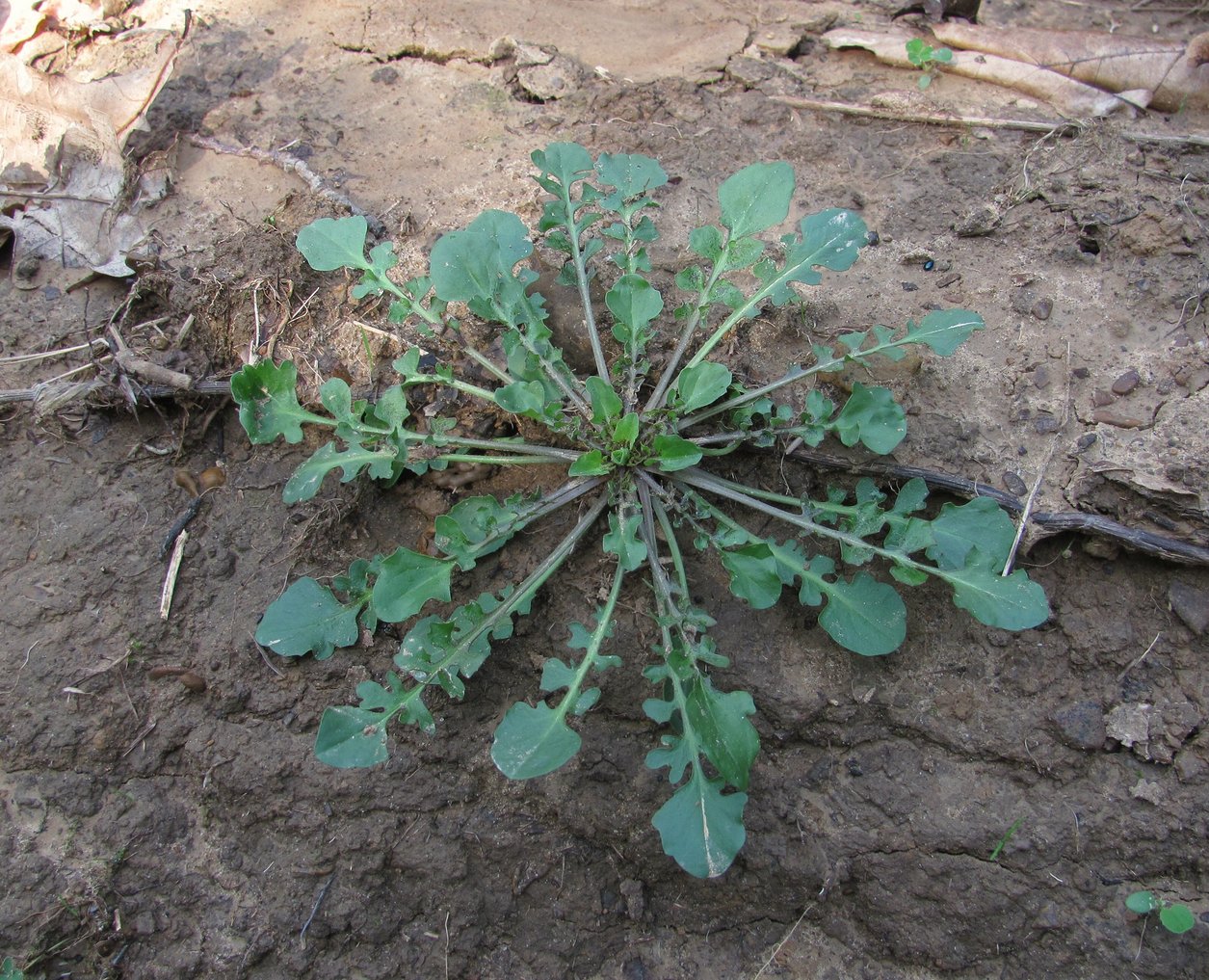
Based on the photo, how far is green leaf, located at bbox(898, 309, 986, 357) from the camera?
2525 millimetres

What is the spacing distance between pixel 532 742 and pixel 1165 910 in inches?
67.5

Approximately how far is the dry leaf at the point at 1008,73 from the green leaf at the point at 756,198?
1.47m

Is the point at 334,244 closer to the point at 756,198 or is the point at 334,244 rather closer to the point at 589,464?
the point at 589,464

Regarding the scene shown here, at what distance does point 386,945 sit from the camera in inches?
91.4

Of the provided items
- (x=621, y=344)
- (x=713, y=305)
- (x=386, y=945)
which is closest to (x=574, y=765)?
(x=386, y=945)

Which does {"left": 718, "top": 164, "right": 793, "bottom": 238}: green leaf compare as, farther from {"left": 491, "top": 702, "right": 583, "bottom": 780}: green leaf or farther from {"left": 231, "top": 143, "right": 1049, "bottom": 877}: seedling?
{"left": 491, "top": 702, "right": 583, "bottom": 780}: green leaf

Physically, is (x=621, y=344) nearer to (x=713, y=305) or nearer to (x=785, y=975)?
(x=713, y=305)

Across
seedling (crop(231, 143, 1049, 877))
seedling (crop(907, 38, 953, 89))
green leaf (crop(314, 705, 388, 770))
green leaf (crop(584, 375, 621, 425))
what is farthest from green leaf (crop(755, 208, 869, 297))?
green leaf (crop(314, 705, 388, 770))

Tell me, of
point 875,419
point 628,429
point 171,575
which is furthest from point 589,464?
point 171,575

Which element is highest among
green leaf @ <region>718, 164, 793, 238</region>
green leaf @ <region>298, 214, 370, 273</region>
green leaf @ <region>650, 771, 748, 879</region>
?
green leaf @ <region>718, 164, 793, 238</region>

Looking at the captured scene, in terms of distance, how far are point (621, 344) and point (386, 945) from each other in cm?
196

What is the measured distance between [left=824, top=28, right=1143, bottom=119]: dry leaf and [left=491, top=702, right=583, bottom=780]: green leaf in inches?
124

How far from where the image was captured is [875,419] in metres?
2.44

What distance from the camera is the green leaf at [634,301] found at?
2527 mm
